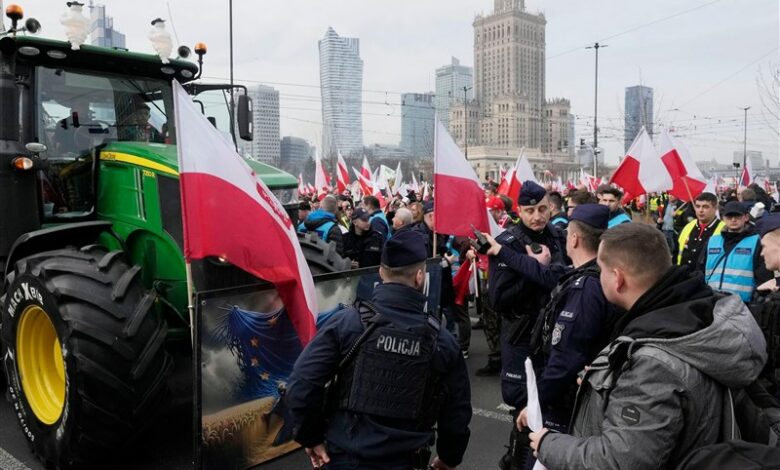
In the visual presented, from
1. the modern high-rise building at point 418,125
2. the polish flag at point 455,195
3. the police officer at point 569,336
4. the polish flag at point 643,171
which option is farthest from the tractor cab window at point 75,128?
the modern high-rise building at point 418,125

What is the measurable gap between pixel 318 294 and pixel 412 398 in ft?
5.83

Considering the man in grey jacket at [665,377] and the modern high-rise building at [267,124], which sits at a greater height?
the modern high-rise building at [267,124]

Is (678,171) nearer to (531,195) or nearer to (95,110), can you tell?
(531,195)

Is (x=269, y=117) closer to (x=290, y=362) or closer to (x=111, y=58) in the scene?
(x=111, y=58)

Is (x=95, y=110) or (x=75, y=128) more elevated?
(x=95, y=110)

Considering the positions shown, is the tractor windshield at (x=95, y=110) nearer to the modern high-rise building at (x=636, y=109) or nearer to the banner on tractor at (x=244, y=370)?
the banner on tractor at (x=244, y=370)

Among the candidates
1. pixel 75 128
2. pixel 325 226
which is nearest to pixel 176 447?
pixel 75 128

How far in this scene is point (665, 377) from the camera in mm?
1860

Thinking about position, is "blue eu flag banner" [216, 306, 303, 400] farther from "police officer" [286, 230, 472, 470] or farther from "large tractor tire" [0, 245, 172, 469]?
"police officer" [286, 230, 472, 470]

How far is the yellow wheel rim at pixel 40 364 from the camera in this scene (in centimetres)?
448

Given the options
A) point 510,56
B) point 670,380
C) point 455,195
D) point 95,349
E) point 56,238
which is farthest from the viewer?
point 510,56

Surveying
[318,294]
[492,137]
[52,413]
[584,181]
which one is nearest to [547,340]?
[318,294]

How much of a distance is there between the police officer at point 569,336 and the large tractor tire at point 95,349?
2.36 m

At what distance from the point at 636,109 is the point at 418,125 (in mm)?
19283
